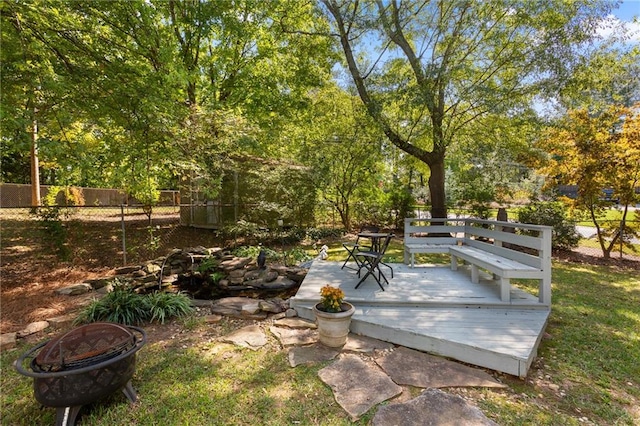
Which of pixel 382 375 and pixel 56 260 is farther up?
pixel 56 260

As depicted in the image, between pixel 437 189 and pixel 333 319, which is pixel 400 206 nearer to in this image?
pixel 437 189

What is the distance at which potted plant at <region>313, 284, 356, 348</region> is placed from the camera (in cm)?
298

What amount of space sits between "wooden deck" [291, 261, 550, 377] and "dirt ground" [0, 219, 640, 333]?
341cm

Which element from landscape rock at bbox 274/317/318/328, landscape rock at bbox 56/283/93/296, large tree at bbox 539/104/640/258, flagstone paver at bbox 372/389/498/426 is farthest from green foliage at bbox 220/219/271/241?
large tree at bbox 539/104/640/258

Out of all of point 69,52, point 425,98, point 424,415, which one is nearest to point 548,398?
point 424,415

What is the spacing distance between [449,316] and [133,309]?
146 inches

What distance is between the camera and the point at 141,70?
486cm

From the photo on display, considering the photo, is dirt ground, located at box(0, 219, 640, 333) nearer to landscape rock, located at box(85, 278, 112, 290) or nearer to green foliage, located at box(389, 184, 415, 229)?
landscape rock, located at box(85, 278, 112, 290)

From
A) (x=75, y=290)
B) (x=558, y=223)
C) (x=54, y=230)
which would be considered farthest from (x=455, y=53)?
(x=54, y=230)

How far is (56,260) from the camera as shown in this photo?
579 cm

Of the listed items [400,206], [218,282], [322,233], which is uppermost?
[400,206]

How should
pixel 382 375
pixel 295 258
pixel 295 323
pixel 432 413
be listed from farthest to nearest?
pixel 295 258 → pixel 295 323 → pixel 382 375 → pixel 432 413

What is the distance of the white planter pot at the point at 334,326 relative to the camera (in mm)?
2969

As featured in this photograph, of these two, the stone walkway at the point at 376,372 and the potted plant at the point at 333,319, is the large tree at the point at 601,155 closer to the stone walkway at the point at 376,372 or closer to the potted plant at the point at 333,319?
the stone walkway at the point at 376,372
